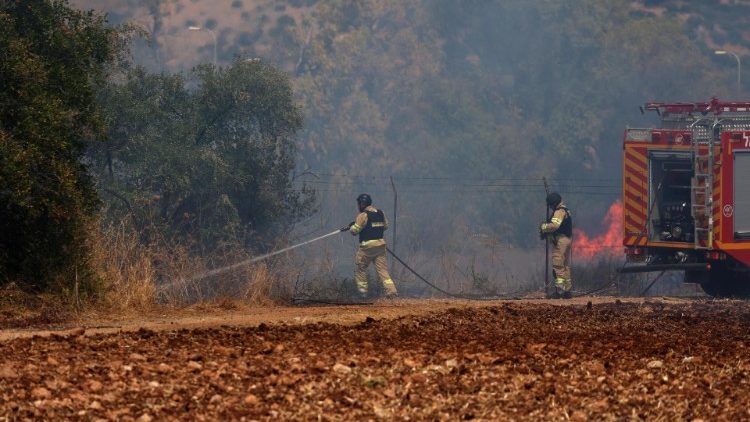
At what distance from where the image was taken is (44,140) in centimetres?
1247

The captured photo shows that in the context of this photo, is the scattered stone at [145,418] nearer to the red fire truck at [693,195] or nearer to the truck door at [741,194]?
the red fire truck at [693,195]

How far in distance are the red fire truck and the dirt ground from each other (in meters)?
6.07

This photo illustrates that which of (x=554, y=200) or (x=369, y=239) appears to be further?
(x=554, y=200)

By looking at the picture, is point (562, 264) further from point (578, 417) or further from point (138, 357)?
point (578, 417)

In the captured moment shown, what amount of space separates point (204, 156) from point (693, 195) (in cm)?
764

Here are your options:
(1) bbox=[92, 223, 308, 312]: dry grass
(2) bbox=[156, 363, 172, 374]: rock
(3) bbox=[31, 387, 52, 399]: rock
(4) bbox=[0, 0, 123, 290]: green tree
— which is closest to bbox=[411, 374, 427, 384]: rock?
(2) bbox=[156, 363, 172, 374]: rock

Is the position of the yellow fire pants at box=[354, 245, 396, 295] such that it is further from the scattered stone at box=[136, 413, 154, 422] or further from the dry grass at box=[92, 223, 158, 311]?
the scattered stone at box=[136, 413, 154, 422]

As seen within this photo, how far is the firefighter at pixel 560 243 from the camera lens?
1839cm

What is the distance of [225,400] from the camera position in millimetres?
7141

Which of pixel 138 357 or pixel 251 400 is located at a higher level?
pixel 138 357

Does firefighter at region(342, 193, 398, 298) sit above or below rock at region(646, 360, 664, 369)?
above

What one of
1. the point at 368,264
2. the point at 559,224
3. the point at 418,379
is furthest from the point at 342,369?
the point at 559,224

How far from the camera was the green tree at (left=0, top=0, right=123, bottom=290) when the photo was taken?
483 inches

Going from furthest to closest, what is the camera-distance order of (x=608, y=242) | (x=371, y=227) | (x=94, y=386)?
(x=608, y=242) → (x=371, y=227) → (x=94, y=386)
